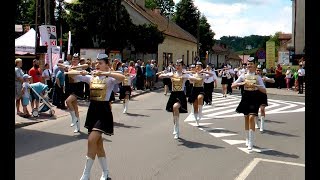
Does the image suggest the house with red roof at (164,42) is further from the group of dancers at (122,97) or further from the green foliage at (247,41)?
the green foliage at (247,41)

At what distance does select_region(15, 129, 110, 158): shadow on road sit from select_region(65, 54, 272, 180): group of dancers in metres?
0.87

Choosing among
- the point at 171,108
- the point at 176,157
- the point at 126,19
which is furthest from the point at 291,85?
the point at 176,157

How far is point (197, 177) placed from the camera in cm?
730

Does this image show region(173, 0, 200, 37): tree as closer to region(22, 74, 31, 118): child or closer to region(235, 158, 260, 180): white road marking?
region(22, 74, 31, 118): child

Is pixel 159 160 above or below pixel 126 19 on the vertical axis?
below

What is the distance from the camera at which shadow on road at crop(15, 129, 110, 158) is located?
31.7ft

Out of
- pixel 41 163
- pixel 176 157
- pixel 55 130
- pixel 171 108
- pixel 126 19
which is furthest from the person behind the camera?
pixel 126 19

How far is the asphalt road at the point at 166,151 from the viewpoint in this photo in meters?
7.59

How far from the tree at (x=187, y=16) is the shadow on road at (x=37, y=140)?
69565mm

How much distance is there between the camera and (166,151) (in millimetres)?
9656

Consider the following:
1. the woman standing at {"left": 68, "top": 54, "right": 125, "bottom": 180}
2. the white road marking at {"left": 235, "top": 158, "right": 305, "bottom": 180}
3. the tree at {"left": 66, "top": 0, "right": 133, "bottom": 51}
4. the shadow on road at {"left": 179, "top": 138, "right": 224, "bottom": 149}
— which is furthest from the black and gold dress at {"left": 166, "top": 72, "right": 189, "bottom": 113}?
the tree at {"left": 66, "top": 0, "right": 133, "bottom": 51}
